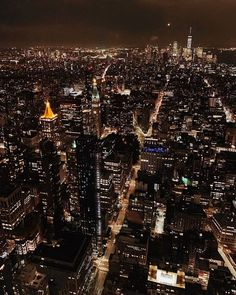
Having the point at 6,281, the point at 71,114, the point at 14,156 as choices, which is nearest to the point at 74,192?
the point at 6,281

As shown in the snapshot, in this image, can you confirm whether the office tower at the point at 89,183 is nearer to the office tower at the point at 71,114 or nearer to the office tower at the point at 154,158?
the office tower at the point at 154,158

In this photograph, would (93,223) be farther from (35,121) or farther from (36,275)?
(35,121)

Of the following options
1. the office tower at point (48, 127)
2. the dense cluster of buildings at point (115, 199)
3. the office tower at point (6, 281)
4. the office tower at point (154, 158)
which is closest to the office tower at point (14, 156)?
the dense cluster of buildings at point (115, 199)

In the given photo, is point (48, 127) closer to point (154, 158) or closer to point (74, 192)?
point (154, 158)

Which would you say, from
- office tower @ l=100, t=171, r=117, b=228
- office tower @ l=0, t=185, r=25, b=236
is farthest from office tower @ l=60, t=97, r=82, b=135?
office tower @ l=100, t=171, r=117, b=228

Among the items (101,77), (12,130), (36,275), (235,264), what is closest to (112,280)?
(36,275)

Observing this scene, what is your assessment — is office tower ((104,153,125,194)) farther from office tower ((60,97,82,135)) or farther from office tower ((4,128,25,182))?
office tower ((60,97,82,135))
